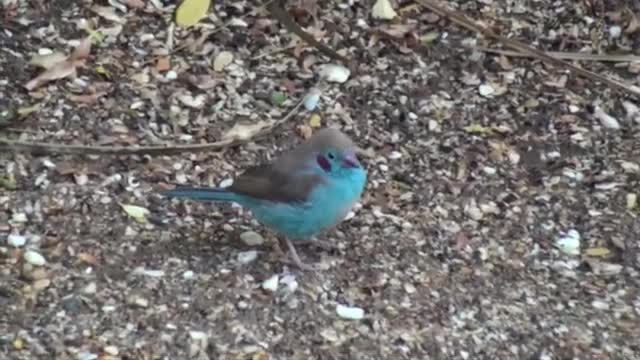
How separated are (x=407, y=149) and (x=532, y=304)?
71 centimetres

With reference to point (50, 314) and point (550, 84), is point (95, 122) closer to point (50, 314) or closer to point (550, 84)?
point (50, 314)

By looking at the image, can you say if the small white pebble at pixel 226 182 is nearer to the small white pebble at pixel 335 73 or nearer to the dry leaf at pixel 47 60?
the small white pebble at pixel 335 73

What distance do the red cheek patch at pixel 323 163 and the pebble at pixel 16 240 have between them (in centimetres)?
83

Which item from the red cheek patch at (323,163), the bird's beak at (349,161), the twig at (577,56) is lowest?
the twig at (577,56)

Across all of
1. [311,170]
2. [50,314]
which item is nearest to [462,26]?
[311,170]

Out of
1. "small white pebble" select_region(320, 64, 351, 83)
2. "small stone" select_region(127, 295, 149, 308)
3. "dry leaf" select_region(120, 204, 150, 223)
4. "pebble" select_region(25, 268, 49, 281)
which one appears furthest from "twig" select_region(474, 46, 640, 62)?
"pebble" select_region(25, 268, 49, 281)

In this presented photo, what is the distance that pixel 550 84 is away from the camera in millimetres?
4348

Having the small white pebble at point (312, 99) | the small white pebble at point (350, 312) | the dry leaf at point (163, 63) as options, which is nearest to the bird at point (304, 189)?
the small white pebble at point (350, 312)

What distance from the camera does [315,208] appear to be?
347 cm

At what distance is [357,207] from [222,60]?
764mm

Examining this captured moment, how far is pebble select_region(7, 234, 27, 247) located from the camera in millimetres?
3561

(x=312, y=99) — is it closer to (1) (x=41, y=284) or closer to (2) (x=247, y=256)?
(2) (x=247, y=256)

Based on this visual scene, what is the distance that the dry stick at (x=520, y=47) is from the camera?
14.2ft

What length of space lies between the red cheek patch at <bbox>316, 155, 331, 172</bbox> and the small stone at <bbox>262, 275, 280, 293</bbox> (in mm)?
330
